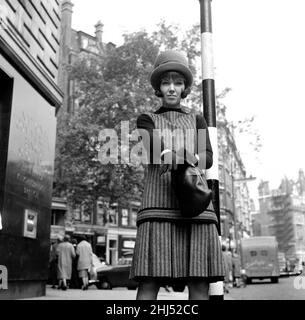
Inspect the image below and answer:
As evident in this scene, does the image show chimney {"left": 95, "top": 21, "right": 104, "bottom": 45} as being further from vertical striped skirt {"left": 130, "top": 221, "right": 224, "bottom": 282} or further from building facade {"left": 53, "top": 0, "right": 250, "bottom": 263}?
vertical striped skirt {"left": 130, "top": 221, "right": 224, "bottom": 282}

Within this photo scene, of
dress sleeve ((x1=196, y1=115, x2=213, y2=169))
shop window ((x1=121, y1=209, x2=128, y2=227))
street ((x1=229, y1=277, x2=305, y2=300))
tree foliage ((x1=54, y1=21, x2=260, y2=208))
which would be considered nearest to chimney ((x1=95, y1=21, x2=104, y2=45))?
shop window ((x1=121, y1=209, x2=128, y2=227))

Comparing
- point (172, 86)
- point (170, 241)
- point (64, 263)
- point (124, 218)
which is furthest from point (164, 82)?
point (124, 218)

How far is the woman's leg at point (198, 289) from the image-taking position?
2.36 m

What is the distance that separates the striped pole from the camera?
341 cm

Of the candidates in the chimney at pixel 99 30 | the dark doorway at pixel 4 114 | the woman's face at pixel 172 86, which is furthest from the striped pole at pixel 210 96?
the chimney at pixel 99 30

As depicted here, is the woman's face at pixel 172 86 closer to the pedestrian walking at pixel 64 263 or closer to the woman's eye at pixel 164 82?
the woman's eye at pixel 164 82

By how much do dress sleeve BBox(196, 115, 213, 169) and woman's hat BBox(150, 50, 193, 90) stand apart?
0.27 m

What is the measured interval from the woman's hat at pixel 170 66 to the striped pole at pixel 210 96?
2.93 ft

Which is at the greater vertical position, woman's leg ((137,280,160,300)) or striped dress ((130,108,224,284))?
striped dress ((130,108,224,284))

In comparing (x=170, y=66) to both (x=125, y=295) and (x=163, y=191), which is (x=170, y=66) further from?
(x=125, y=295)

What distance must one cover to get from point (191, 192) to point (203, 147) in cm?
43

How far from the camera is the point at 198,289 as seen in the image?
2.37 meters

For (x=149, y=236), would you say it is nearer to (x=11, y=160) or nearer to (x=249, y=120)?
(x=11, y=160)

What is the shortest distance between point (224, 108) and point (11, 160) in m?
17.7
